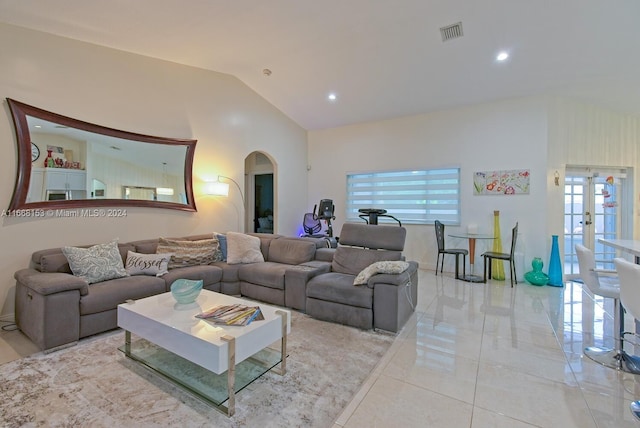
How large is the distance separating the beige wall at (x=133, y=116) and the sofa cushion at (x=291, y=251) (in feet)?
4.21

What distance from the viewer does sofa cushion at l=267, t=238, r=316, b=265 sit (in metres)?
4.12

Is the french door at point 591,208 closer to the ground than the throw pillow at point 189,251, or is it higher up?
higher up

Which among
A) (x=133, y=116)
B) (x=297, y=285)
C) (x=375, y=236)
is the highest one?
(x=133, y=116)

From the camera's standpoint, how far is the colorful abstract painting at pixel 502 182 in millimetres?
4848

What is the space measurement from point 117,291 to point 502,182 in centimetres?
557

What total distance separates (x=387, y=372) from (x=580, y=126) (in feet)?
17.1

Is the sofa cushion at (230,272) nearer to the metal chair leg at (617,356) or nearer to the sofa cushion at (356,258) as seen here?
the sofa cushion at (356,258)

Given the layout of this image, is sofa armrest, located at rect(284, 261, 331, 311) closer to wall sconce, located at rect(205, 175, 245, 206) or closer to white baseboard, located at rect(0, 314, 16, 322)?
wall sconce, located at rect(205, 175, 245, 206)

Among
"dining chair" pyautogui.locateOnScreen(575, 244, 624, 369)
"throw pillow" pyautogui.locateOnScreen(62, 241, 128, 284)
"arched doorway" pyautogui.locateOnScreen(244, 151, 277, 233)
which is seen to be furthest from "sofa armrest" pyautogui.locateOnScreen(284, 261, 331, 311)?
"arched doorway" pyautogui.locateOnScreen(244, 151, 277, 233)

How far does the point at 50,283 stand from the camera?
97.7 inches

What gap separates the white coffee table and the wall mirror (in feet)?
6.33

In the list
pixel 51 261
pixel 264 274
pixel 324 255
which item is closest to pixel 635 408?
pixel 324 255

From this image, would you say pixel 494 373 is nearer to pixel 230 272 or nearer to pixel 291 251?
pixel 291 251

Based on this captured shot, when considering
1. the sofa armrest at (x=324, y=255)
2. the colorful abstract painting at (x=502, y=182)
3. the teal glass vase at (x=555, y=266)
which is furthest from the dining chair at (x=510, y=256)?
the sofa armrest at (x=324, y=255)
